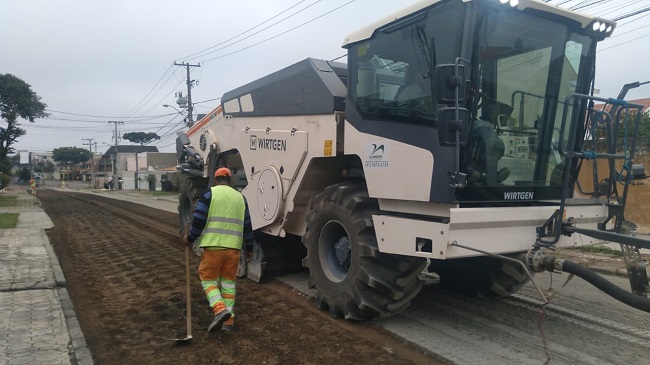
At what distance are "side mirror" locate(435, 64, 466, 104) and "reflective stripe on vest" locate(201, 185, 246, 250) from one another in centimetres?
250

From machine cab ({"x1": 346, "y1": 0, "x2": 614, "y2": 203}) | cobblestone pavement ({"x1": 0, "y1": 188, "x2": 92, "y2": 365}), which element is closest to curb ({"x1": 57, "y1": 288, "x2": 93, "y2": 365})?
cobblestone pavement ({"x1": 0, "y1": 188, "x2": 92, "y2": 365})

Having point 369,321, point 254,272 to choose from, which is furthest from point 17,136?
point 369,321

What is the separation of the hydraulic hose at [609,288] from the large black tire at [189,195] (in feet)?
23.3

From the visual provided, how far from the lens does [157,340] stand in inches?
201

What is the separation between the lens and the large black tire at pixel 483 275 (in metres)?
6.12

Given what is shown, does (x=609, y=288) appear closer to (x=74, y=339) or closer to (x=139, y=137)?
(x=74, y=339)

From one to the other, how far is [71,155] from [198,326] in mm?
130012

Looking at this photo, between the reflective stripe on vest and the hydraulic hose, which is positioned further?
the reflective stripe on vest

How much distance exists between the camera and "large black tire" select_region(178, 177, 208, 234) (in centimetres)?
998

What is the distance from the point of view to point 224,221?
5473 mm

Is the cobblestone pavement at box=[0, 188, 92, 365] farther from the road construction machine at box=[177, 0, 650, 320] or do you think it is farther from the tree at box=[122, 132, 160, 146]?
the tree at box=[122, 132, 160, 146]

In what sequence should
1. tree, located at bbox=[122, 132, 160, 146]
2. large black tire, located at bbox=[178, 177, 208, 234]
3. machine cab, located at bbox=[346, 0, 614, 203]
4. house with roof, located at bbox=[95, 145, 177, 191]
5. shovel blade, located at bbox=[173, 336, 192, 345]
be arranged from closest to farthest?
machine cab, located at bbox=[346, 0, 614, 203], shovel blade, located at bbox=[173, 336, 192, 345], large black tire, located at bbox=[178, 177, 208, 234], house with roof, located at bbox=[95, 145, 177, 191], tree, located at bbox=[122, 132, 160, 146]

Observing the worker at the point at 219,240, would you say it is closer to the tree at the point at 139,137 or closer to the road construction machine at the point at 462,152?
the road construction machine at the point at 462,152

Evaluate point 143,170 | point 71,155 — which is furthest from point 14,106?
point 71,155
